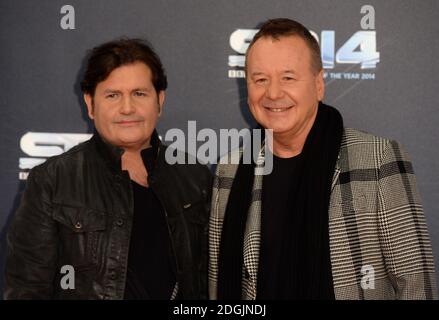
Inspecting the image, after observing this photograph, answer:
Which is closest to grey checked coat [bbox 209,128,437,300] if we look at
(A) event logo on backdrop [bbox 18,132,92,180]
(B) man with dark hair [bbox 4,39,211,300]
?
(B) man with dark hair [bbox 4,39,211,300]

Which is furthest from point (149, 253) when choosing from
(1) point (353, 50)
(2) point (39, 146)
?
(1) point (353, 50)

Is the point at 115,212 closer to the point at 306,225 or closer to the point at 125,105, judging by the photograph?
the point at 125,105

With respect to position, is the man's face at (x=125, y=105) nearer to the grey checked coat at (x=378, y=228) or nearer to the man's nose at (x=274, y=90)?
the man's nose at (x=274, y=90)

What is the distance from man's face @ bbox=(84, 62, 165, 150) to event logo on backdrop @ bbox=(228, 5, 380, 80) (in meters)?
0.81

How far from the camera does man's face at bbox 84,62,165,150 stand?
2.02 m

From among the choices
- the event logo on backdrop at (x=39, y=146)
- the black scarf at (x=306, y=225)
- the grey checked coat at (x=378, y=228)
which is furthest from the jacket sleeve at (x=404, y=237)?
the event logo on backdrop at (x=39, y=146)

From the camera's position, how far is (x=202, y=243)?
7.25ft

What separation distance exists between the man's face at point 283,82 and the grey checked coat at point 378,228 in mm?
251

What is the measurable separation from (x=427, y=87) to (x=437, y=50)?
19 centimetres

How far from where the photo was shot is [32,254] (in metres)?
1.87

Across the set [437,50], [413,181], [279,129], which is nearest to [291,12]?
[437,50]

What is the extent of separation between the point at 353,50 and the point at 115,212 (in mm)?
1481

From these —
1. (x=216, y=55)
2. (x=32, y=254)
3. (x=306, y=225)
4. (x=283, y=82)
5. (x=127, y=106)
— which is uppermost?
A: (x=216, y=55)

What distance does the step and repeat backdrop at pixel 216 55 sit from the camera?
268cm
